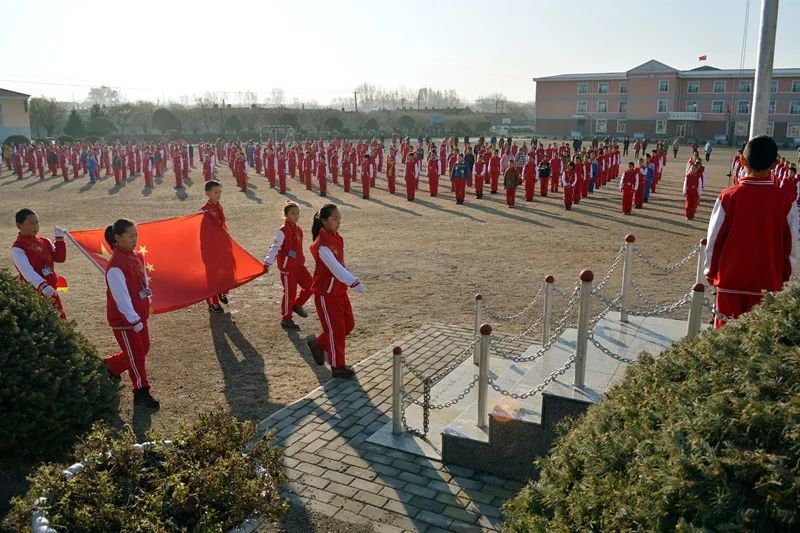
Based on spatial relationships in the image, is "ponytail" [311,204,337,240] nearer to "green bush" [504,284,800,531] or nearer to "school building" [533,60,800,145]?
"green bush" [504,284,800,531]

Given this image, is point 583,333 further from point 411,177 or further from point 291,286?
point 411,177

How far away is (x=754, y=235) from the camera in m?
4.66

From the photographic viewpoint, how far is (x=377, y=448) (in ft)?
17.4

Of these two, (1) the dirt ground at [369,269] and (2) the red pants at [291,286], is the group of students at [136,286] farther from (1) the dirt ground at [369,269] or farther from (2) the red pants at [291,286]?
(2) the red pants at [291,286]

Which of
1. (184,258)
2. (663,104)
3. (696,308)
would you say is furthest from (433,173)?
(663,104)

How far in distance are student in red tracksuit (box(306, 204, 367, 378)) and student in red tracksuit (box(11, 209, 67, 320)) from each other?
2.73m

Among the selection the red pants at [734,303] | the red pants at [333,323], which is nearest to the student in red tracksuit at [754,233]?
the red pants at [734,303]

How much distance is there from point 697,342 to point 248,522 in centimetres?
220

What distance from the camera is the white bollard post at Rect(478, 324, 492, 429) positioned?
16.3ft

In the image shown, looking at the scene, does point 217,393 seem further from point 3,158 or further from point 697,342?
point 3,158

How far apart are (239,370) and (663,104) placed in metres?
71.4

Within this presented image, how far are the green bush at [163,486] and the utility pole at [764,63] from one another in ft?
23.7

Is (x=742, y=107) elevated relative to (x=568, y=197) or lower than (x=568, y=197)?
elevated

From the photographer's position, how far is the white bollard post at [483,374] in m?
4.97
